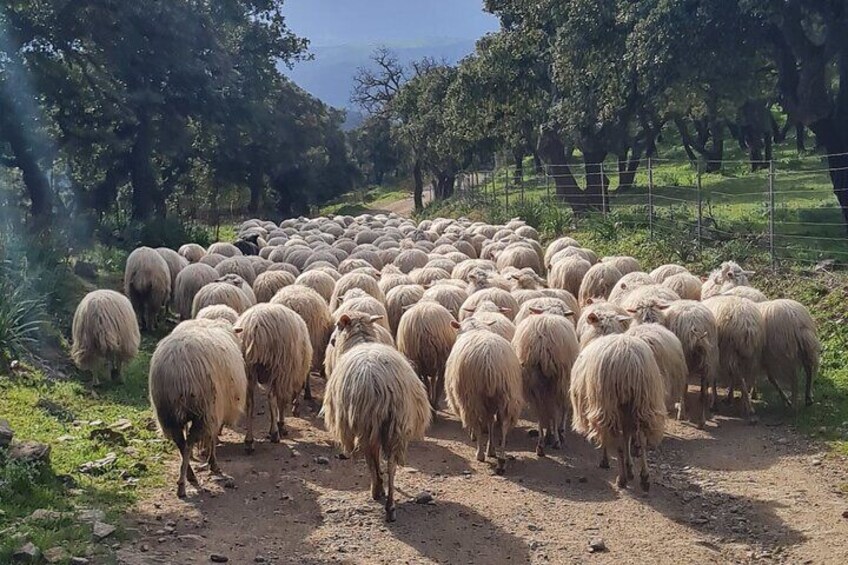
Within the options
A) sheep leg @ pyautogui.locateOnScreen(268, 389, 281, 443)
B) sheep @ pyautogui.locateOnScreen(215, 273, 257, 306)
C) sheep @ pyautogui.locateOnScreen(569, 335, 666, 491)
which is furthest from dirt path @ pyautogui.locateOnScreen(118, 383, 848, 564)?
sheep @ pyautogui.locateOnScreen(215, 273, 257, 306)

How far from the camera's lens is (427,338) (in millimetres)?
9250

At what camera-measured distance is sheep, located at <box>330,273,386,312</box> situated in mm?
11586

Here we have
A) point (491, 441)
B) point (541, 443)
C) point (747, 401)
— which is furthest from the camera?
point (747, 401)

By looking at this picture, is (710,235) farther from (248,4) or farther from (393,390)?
(248,4)

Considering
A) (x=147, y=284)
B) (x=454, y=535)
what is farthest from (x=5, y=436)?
(x=147, y=284)

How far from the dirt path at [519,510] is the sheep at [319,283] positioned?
4.03m

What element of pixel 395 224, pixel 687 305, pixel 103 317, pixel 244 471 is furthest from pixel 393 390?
pixel 395 224

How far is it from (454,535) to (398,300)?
5.19 meters

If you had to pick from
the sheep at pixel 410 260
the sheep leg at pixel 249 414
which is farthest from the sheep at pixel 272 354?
the sheep at pixel 410 260

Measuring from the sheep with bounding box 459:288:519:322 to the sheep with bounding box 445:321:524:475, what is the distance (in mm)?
2197

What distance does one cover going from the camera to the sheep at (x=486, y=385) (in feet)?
24.9

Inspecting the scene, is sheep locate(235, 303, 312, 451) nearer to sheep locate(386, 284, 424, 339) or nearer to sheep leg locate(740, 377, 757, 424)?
sheep locate(386, 284, 424, 339)

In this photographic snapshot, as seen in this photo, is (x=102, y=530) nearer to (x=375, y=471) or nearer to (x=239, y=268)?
(x=375, y=471)

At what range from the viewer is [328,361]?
8.77 metres
